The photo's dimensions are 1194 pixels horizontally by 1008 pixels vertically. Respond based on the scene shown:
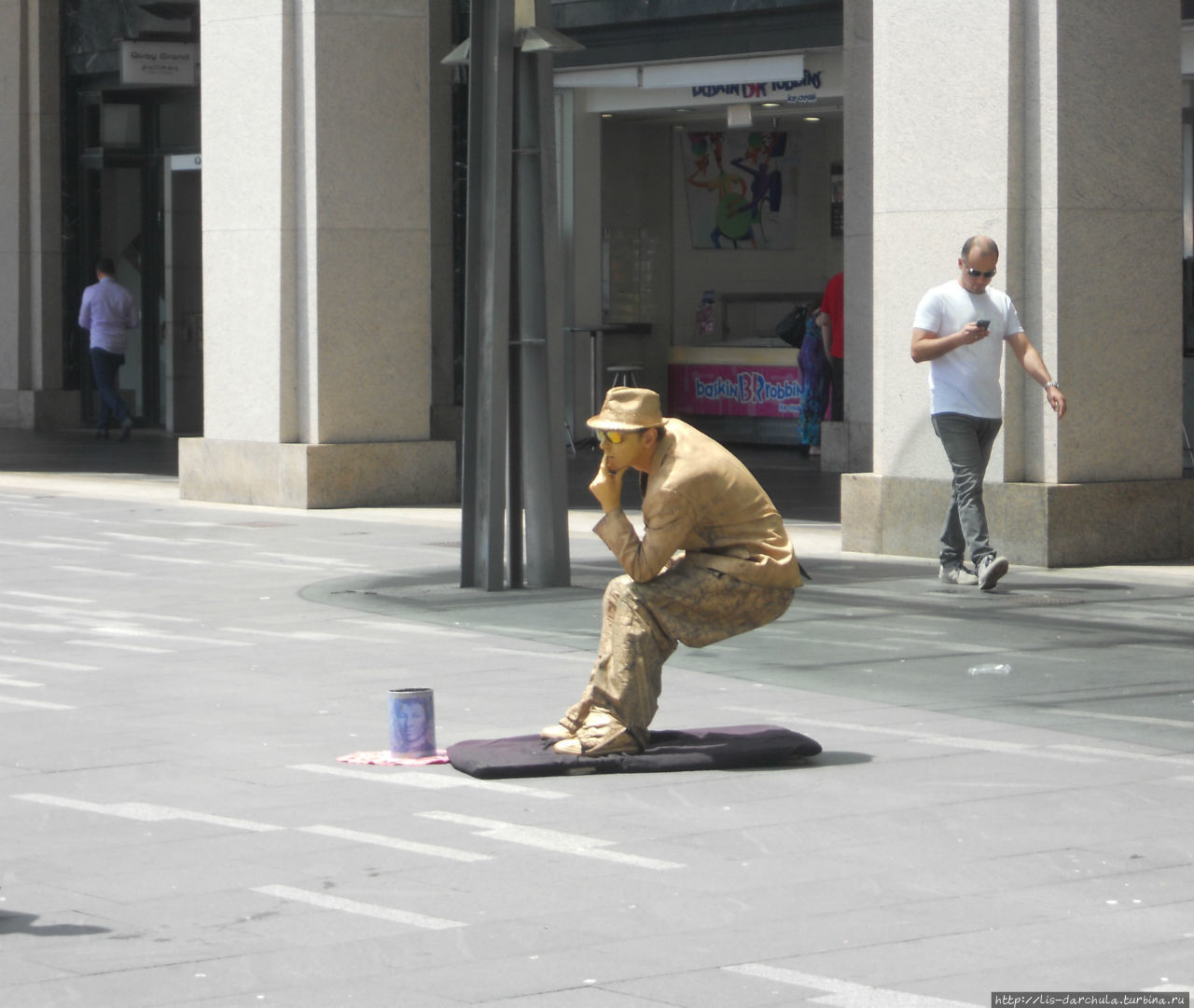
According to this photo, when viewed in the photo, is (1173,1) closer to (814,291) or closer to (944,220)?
(944,220)

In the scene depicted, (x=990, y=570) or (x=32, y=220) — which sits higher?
(x=32, y=220)

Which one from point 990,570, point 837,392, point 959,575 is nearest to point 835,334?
point 837,392

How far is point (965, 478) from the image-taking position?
11883mm

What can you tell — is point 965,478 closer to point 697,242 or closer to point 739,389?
point 739,389

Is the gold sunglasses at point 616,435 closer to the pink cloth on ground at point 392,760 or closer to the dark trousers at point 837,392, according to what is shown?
the pink cloth on ground at point 392,760

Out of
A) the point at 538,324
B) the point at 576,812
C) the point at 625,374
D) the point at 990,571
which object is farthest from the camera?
the point at 625,374

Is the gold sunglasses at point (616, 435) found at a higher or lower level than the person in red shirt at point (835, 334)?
lower

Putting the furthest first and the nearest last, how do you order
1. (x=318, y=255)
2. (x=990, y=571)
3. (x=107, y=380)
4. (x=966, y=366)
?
(x=107, y=380) → (x=318, y=255) → (x=966, y=366) → (x=990, y=571)

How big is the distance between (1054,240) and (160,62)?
15.6 metres

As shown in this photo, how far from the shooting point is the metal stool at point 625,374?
972 inches

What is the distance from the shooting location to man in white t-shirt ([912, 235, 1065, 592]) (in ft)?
38.8

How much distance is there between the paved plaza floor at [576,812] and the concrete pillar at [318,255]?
16.4 feet

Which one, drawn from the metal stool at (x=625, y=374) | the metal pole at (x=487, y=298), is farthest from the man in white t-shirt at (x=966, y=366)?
the metal stool at (x=625, y=374)

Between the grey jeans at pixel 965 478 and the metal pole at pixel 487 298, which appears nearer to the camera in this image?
the grey jeans at pixel 965 478
